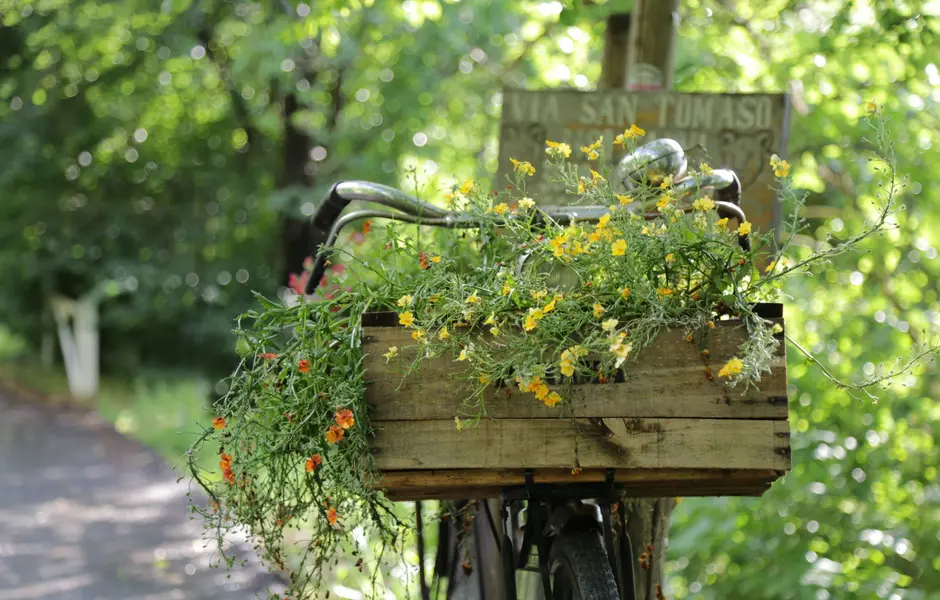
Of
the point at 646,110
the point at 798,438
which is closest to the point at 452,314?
the point at 646,110

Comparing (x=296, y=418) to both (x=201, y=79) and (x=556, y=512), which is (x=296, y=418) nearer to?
(x=556, y=512)

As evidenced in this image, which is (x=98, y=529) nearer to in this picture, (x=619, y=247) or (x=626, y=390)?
(x=626, y=390)

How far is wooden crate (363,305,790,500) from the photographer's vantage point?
6.04ft

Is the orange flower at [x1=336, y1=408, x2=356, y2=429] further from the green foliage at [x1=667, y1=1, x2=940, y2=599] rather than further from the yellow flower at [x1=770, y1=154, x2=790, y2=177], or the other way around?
the green foliage at [x1=667, y1=1, x2=940, y2=599]

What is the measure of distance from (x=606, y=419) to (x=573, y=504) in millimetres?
378

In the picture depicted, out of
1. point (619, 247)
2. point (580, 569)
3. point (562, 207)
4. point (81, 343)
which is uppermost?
point (81, 343)

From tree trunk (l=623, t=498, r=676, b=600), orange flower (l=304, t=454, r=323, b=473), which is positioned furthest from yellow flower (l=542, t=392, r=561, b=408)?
tree trunk (l=623, t=498, r=676, b=600)

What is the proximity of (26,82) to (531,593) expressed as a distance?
10.4 metres

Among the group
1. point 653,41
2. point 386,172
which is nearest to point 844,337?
point 653,41

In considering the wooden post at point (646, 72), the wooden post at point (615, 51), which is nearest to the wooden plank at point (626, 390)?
the wooden post at point (646, 72)

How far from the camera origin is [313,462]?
193 centimetres

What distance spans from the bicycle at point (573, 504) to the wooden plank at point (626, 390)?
6.6 inches

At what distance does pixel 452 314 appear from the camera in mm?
1851

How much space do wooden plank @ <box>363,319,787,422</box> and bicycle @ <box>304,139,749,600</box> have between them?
0.55ft
